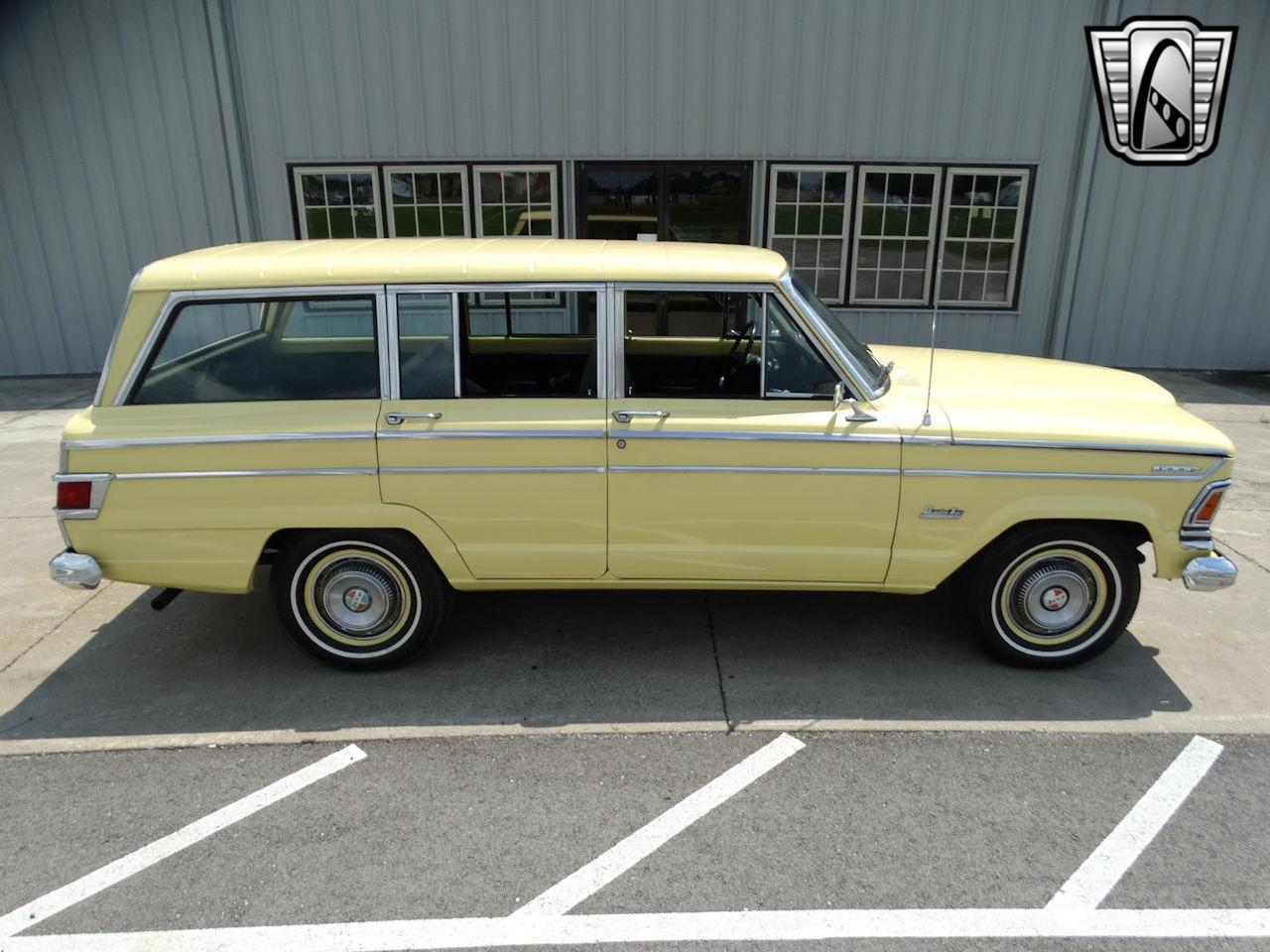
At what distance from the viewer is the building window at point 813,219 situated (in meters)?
10.0

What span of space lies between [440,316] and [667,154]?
269 inches

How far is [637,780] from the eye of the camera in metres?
3.44

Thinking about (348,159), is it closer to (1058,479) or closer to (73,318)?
(73,318)

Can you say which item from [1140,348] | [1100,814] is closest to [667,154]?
[1140,348]

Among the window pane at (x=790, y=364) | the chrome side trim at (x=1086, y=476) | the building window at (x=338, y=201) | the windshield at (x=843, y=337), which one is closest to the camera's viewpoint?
the chrome side trim at (x=1086, y=476)

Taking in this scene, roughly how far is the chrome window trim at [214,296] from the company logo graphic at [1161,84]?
9.22 meters

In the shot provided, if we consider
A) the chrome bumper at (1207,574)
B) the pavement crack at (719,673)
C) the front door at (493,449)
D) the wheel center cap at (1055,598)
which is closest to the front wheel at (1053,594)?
the wheel center cap at (1055,598)

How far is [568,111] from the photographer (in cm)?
986

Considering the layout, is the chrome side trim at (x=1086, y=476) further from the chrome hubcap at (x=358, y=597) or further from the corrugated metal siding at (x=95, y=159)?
the corrugated metal siding at (x=95, y=159)

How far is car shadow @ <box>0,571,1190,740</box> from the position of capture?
388cm

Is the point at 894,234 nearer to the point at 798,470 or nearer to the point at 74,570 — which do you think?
the point at 798,470

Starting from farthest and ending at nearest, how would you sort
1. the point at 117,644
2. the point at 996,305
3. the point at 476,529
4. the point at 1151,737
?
the point at 996,305
the point at 117,644
the point at 476,529
the point at 1151,737

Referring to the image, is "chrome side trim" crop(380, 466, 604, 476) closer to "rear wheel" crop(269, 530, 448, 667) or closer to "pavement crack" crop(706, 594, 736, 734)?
"rear wheel" crop(269, 530, 448, 667)

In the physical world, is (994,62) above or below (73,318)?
above
